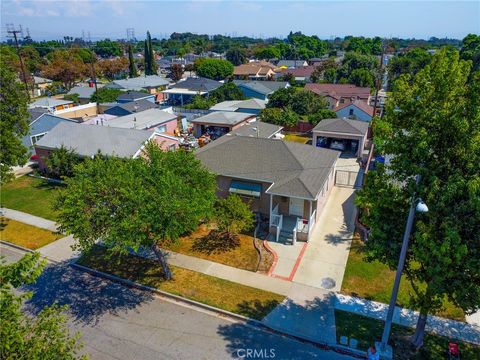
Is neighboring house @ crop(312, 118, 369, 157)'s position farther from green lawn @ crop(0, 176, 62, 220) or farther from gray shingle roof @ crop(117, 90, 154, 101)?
gray shingle roof @ crop(117, 90, 154, 101)

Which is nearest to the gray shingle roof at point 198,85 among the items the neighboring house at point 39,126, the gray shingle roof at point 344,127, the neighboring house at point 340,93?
the neighboring house at point 340,93

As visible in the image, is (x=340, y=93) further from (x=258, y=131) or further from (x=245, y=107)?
(x=258, y=131)

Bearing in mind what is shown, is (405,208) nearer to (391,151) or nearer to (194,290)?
(391,151)

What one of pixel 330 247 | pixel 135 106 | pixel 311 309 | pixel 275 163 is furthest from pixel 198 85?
pixel 311 309

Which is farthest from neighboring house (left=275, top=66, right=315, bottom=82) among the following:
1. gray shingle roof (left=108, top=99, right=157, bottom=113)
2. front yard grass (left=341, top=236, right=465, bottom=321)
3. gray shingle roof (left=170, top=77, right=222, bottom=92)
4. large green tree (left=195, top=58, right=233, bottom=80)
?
front yard grass (left=341, top=236, right=465, bottom=321)

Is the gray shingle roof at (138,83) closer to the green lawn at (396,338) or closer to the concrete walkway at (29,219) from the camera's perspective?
the concrete walkway at (29,219)
